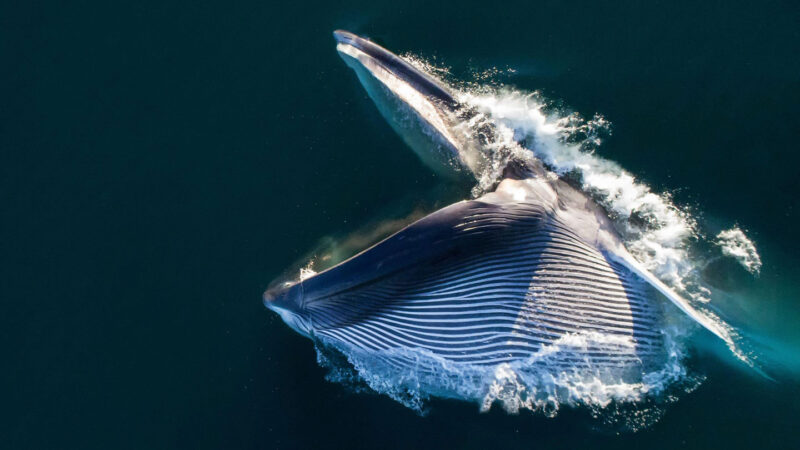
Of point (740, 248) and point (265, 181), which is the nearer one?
point (740, 248)

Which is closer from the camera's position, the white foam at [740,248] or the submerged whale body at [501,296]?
the submerged whale body at [501,296]

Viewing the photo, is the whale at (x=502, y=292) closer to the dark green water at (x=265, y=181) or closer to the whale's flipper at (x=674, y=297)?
the whale's flipper at (x=674, y=297)

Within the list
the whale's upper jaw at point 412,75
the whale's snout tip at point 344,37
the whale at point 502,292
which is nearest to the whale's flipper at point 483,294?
the whale at point 502,292

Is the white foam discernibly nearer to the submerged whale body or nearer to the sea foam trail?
the sea foam trail

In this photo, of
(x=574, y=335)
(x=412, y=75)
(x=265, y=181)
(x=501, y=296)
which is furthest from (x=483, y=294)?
(x=265, y=181)

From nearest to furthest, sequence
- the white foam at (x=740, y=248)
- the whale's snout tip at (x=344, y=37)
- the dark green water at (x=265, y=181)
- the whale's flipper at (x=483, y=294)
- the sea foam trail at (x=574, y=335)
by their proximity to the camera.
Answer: the whale's flipper at (x=483, y=294), the sea foam trail at (x=574, y=335), the white foam at (x=740, y=248), the dark green water at (x=265, y=181), the whale's snout tip at (x=344, y=37)

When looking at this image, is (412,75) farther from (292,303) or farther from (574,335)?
(574,335)
